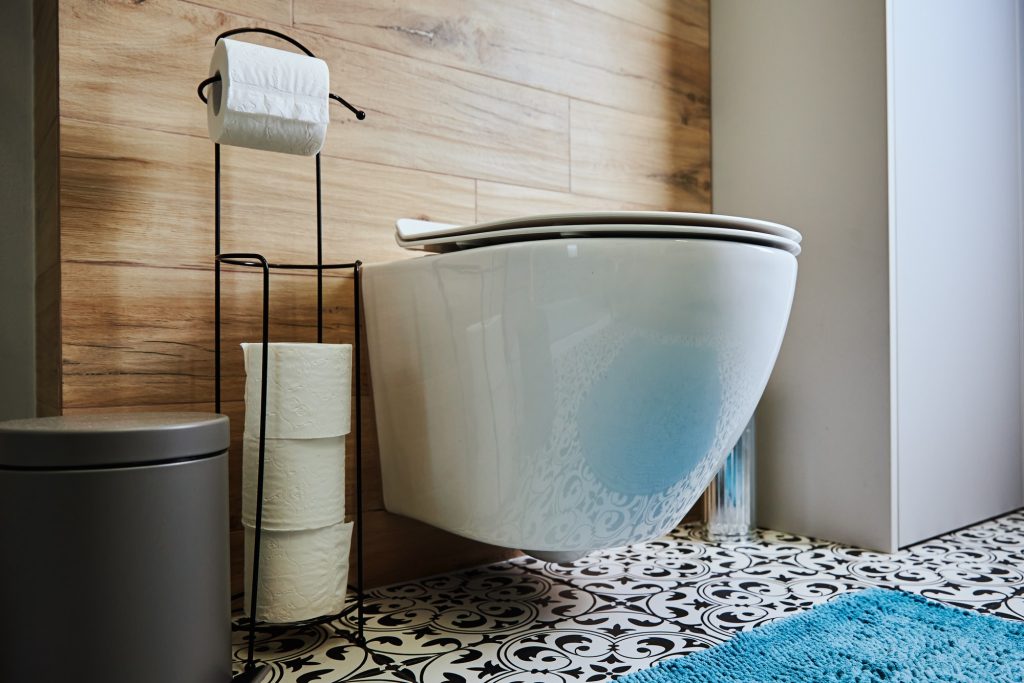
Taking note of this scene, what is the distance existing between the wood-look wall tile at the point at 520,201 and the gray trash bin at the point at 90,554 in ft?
2.51

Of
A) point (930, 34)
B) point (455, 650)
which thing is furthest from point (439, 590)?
point (930, 34)

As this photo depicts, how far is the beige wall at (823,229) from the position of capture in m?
1.46

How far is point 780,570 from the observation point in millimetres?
1328

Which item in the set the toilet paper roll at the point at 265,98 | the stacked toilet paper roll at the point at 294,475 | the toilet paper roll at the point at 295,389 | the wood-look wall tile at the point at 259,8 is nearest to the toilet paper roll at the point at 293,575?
the stacked toilet paper roll at the point at 294,475

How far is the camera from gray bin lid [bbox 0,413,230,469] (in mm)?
707

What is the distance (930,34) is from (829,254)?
473 millimetres

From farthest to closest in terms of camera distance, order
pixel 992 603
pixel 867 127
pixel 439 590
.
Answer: pixel 867 127 < pixel 439 590 < pixel 992 603

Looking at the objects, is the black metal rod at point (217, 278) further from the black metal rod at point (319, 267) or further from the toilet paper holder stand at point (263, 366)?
the black metal rod at point (319, 267)

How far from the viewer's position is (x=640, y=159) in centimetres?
165

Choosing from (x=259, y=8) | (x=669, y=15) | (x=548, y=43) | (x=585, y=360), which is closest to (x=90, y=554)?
(x=585, y=360)

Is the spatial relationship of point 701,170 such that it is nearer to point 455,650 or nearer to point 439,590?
point 439,590

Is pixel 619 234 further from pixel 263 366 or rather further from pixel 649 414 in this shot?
pixel 263 366

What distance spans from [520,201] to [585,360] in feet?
2.05

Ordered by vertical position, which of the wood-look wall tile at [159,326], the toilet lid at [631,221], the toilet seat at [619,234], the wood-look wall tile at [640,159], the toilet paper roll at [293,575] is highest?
the wood-look wall tile at [640,159]
